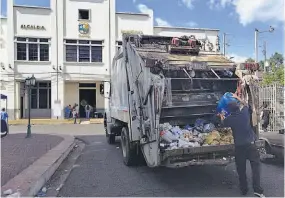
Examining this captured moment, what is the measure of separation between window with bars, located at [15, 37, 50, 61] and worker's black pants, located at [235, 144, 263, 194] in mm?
25881

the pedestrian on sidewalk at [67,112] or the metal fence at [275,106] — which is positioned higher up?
the metal fence at [275,106]

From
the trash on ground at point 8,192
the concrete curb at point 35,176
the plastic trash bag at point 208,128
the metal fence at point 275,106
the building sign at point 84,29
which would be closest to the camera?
the trash on ground at point 8,192

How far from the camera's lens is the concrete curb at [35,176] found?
219 inches

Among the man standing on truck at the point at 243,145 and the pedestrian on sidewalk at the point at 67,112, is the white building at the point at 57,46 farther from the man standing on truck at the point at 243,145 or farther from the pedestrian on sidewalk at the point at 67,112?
the man standing on truck at the point at 243,145

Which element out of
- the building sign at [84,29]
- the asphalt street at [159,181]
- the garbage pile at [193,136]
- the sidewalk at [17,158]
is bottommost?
the asphalt street at [159,181]

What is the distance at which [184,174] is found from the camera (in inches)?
275

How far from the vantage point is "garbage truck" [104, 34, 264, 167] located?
582cm

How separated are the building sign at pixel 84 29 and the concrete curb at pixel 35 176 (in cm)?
2130

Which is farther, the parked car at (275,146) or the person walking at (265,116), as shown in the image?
the person walking at (265,116)

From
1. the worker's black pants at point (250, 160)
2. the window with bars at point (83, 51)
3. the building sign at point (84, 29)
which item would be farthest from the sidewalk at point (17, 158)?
the building sign at point (84, 29)

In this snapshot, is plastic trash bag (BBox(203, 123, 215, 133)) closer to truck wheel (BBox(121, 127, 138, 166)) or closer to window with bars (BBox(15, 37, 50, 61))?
truck wheel (BBox(121, 127, 138, 166))

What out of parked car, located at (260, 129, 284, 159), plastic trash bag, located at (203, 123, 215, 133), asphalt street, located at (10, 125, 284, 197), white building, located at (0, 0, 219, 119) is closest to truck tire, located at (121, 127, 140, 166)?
asphalt street, located at (10, 125, 284, 197)

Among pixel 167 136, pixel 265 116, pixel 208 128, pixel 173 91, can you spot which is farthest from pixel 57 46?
pixel 167 136

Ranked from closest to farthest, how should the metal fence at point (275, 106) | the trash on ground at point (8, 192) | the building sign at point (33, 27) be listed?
the trash on ground at point (8, 192) < the metal fence at point (275, 106) < the building sign at point (33, 27)
